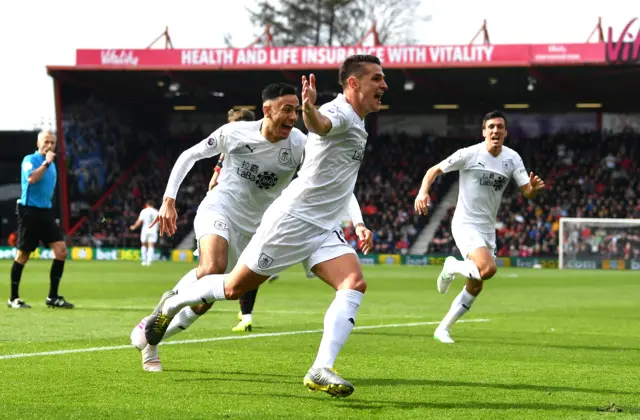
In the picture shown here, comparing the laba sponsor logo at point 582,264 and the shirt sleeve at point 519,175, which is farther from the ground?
the shirt sleeve at point 519,175

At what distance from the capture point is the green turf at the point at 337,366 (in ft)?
20.4

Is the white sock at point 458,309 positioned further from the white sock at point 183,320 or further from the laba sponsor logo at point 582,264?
the laba sponsor logo at point 582,264

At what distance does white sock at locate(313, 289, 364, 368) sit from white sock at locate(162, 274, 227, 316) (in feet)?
2.69

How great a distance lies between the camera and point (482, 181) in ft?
40.2

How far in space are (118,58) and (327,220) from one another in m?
36.8

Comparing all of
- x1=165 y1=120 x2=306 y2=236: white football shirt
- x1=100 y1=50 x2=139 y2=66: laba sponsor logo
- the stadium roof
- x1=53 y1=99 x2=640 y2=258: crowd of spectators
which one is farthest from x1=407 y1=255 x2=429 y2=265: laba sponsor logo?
x1=165 y1=120 x2=306 y2=236: white football shirt

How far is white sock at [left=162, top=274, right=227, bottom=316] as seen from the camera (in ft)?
23.8

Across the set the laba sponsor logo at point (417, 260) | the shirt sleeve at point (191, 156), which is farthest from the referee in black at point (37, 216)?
the laba sponsor logo at point (417, 260)

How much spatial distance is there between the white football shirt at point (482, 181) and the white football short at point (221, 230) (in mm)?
3853

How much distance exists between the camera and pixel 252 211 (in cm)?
902

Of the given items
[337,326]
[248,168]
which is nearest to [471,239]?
[248,168]

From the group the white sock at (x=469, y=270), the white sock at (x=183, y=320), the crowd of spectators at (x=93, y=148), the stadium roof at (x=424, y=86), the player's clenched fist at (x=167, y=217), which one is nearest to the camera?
the player's clenched fist at (x=167, y=217)

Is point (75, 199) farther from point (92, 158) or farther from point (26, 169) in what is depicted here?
point (26, 169)

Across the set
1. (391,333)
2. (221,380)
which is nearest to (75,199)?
(391,333)
